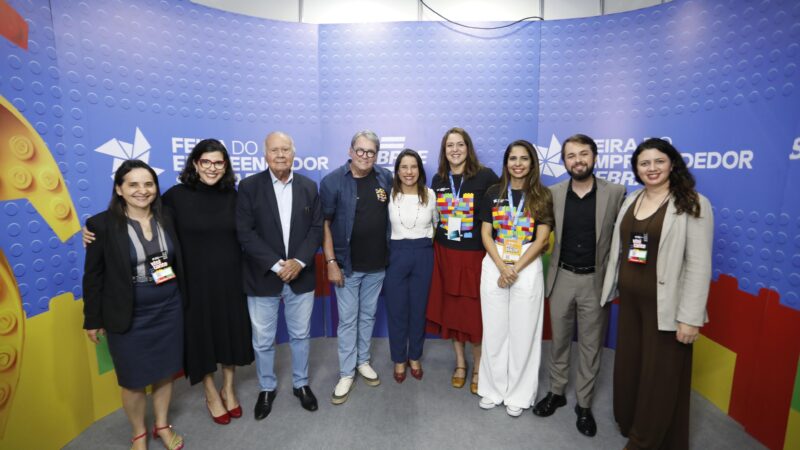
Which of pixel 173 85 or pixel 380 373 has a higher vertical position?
pixel 173 85

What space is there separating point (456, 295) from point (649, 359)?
1.24 m

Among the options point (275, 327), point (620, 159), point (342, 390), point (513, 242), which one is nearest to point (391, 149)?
point (513, 242)

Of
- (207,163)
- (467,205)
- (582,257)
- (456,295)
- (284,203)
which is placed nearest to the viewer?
(207,163)

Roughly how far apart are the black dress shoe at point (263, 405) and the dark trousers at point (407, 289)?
0.97 metres

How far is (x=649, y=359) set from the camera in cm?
201

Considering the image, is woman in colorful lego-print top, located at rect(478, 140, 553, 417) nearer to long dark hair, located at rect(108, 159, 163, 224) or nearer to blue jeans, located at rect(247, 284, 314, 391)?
blue jeans, located at rect(247, 284, 314, 391)

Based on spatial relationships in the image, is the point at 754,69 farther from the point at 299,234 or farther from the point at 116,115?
the point at 116,115

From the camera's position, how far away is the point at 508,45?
3.52 metres

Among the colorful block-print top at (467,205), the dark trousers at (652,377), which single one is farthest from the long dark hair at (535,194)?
the dark trousers at (652,377)

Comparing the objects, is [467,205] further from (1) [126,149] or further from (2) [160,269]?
(1) [126,149]

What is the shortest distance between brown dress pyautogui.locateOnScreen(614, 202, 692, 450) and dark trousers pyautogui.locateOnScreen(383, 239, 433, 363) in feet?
4.27

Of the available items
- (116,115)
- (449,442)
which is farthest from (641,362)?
(116,115)

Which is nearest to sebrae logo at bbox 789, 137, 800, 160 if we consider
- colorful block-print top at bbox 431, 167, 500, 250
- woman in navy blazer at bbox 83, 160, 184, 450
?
colorful block-print top at bbox 431, 167, 500, 250

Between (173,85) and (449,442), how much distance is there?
3.26m
